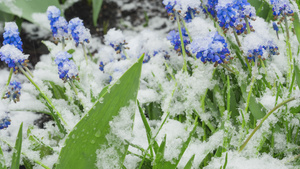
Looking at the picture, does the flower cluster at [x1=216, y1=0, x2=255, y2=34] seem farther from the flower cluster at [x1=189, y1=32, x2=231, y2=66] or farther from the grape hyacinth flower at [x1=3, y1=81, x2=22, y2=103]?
the grape hyacinth flower at [x1=3, y1=81, x2=22, y2=103]

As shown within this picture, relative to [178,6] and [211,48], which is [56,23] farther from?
[211,48]

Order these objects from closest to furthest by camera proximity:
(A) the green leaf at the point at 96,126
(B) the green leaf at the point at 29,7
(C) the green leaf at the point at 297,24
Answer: (A) the green leaf at the point at 96,126
(C) the green leaf at the point at 297,24
(B) the green leaf at the point at 29,7

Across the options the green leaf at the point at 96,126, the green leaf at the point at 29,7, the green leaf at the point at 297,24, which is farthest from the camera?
the green leaf at the point at 29,7

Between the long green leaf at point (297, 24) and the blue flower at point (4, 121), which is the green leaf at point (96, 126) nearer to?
the blue flower at point (4, 121)

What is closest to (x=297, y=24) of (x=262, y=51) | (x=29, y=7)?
(x=262, y=51)

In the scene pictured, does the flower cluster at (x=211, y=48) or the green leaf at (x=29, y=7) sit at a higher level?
the green leaf at (x=29, y=7)

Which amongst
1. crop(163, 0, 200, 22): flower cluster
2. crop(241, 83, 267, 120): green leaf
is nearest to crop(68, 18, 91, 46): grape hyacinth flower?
crop(163, 0, 200, 22): flower cluster

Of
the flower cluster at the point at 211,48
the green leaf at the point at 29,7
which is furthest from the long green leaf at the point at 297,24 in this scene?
the green leaf at the point at 29,7

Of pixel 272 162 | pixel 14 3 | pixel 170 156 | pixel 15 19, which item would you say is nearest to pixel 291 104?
pixel 272 162
